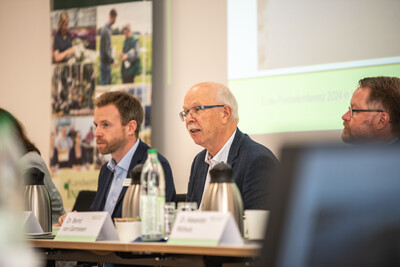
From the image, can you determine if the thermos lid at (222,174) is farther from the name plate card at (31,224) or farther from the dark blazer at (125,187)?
the dark blazer at (125,187)

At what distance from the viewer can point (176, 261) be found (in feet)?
5.21

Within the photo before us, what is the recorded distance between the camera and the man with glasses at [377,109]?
268 centimetres

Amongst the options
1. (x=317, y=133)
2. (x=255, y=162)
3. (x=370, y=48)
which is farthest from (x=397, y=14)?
(x=255, y=162)

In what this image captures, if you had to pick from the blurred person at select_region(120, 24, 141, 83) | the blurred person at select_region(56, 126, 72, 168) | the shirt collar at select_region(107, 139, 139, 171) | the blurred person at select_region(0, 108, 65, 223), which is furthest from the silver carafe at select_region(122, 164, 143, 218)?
the blurred person at select_region(56, 126, 72, 168)

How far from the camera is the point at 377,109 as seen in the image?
2.71m

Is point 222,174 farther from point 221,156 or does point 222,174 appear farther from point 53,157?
point 53,157

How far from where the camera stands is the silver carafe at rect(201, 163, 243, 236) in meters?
1.63

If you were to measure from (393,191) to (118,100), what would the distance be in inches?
103

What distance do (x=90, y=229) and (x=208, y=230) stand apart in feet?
1.71

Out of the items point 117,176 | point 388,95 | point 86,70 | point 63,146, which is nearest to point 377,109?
point 388,95

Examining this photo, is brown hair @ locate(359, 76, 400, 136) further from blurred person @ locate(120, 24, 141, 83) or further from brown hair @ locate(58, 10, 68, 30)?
brown hair @ locate(58, 10, 68, 30)

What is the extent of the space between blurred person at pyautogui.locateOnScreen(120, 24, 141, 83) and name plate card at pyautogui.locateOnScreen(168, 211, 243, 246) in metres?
2.89

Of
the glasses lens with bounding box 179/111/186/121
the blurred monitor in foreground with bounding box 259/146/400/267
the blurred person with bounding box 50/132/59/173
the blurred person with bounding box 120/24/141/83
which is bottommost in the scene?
the blurred person with bounding box 50/132/59/173

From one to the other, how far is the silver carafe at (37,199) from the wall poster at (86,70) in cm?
Result: 194
